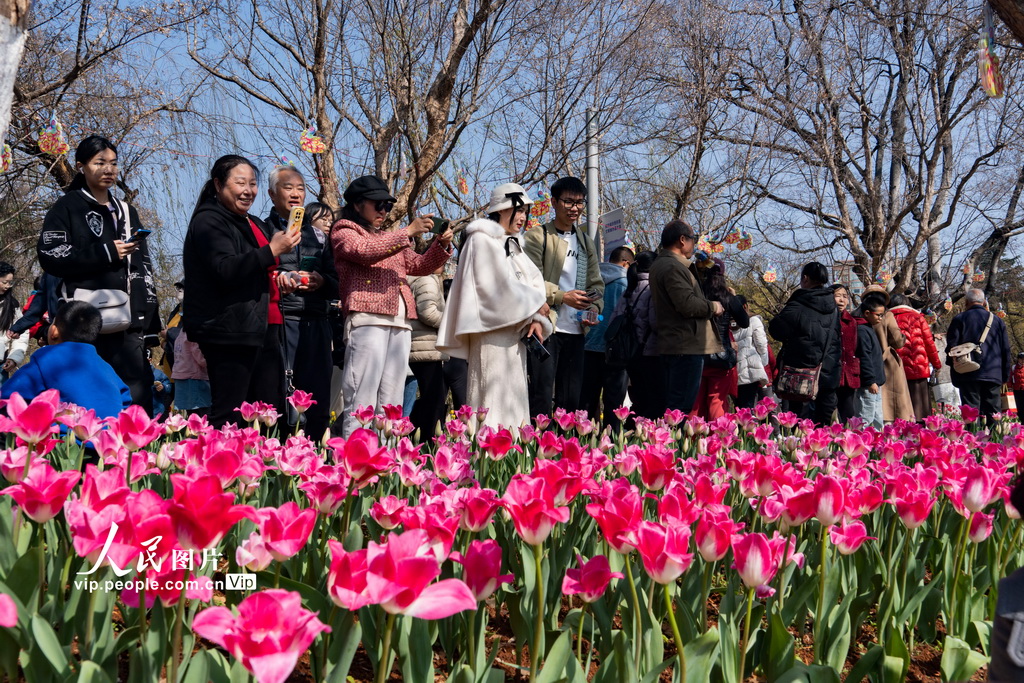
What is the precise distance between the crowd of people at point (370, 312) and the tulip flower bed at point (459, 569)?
1.16 meters

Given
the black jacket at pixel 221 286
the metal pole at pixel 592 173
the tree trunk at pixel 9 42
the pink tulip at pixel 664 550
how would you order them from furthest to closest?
the metal pole at pixel 592 173 < the black jacket at pixel 221 286 < the tree trunk at pixel 9 42 < the pink tulip at pixel 664 550

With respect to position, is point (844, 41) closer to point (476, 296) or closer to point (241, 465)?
point (476, 296)

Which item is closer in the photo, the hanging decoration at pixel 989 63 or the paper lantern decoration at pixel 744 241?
the hanging decoration at pixel 989 63

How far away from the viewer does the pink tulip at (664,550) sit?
1.39m

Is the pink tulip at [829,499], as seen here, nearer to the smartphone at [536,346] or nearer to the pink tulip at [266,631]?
the pink tulip at [266,631]

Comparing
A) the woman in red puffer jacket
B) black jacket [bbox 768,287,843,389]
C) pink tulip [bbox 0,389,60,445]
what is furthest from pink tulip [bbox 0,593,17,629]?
the woman in red puffer jacket

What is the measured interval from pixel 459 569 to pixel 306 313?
3.25m

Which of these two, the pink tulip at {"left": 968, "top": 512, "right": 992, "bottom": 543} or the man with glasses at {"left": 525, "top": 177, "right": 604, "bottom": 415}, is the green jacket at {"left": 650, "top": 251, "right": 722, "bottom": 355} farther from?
the pink tulip at {"left": 968, "top": 512, "right": 992, "bottom": 543}

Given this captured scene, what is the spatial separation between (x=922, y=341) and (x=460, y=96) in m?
4.95

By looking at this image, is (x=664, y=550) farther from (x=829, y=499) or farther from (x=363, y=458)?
(x=363, y=458)

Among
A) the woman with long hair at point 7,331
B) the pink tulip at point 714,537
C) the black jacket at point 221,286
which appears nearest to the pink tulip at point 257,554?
the pink tulip at point 714,537

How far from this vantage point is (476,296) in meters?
4.75

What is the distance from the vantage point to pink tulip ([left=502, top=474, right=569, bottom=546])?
1569mm

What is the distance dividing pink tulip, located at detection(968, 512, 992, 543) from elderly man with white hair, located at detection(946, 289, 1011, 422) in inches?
275
